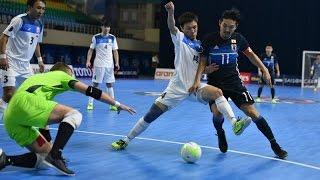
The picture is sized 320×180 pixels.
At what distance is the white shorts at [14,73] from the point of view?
302 inches

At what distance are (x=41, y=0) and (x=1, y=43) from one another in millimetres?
912

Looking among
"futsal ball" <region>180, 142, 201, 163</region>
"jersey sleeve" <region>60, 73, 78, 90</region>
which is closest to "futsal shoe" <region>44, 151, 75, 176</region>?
"jersey sleeve" <region>60, 73, 78, 90</region>

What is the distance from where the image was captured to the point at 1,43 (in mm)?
7402

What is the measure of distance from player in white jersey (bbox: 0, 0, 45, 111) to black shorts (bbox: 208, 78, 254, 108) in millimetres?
3054

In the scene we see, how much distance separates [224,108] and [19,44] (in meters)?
3.69

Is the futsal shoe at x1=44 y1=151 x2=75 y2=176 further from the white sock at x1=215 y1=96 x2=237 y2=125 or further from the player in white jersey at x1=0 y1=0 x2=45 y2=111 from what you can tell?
the player in white jersey at x1=0 y1=0 x2=45 y2=111

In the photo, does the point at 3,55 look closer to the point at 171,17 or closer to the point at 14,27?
the point at 14,27

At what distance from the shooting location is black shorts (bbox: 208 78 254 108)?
632cm

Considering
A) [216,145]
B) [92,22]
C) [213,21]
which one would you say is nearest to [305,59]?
[213,21]

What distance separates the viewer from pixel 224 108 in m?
6.11

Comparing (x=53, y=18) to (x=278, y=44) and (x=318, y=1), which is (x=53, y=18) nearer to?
(x=278, y=44)

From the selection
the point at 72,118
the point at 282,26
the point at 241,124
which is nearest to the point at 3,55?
the point at 72,118

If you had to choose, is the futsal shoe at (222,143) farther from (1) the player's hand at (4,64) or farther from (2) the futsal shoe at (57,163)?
(1) the player's hand at (4,64)

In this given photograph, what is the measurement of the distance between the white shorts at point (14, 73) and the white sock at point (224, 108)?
347 centimetres
